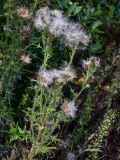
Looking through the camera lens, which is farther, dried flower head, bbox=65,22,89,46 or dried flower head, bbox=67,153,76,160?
dried flower head, bbox=67,153,76,160

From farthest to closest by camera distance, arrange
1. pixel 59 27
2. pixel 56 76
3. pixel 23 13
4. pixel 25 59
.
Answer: pixel 25 59 → pixel 23 13 → pixel 59 27 → pixel 56 76

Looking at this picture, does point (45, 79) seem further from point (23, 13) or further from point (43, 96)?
point (23, 13)

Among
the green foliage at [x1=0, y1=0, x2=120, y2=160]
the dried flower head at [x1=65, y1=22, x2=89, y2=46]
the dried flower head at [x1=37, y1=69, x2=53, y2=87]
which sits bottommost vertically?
the green foliage at [x1=0, y1=0, x2=120, y2=160]

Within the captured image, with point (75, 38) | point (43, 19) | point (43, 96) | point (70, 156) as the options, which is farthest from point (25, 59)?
point (70, 156)

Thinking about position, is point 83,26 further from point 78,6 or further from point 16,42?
point 16,42

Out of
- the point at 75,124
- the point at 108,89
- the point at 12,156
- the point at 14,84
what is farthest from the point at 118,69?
the point at 12,156

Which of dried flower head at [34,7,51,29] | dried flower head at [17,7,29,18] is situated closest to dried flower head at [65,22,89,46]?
dried flower head at [34,7,51,29]

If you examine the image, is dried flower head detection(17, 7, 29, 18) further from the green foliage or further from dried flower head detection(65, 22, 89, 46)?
dried flower head detection(65, 22, 89, 46)

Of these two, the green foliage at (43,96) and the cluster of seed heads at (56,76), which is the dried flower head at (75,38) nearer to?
the green foliage at (43,96)

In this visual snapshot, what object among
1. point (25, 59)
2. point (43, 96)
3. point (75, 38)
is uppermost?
point (75, 38)
